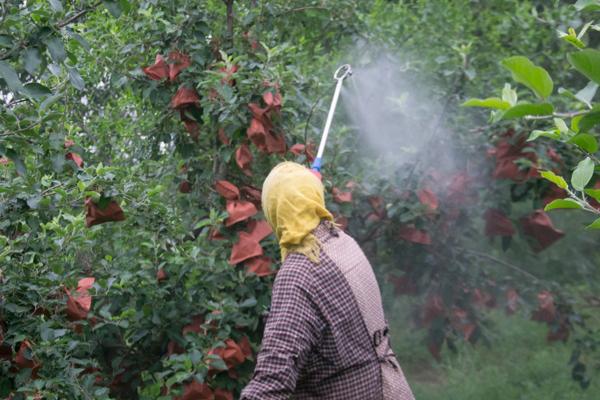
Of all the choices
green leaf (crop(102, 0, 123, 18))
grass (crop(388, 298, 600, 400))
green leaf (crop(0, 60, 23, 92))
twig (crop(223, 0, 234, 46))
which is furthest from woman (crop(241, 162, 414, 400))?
grass (crop(388, 298, 600, 400))

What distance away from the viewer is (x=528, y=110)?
4.60 ft

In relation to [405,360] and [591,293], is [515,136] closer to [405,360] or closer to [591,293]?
[591,293]

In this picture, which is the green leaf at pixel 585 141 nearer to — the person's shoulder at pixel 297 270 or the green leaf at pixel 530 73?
the green leaf at pixel 530 73

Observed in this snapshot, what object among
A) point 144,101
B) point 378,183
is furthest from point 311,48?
point 144,101

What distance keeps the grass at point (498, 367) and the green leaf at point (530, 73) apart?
4.43 metres

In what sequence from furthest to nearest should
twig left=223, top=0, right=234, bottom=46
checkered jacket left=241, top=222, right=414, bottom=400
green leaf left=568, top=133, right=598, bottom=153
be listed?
twig left=223, top=0, right=234, bottom=46, checkered jacket left=241, top=222, right=414, bottom=400, green leaf left=568, top=133, right=598, bottom=153

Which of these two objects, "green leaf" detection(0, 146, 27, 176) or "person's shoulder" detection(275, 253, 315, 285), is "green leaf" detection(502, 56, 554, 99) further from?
"green leaf" detection(0, 146, 27, 176)

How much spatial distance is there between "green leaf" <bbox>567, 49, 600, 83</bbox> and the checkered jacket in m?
1.14

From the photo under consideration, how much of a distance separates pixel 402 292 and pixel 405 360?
224 cm

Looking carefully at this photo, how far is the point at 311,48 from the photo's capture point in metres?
4.64

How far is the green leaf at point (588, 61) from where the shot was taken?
4.43 feet

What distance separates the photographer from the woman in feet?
7.57

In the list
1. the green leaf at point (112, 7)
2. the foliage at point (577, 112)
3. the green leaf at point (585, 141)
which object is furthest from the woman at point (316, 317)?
the green leaf at point (585, 141)

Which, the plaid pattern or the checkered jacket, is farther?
the plaid pattern
